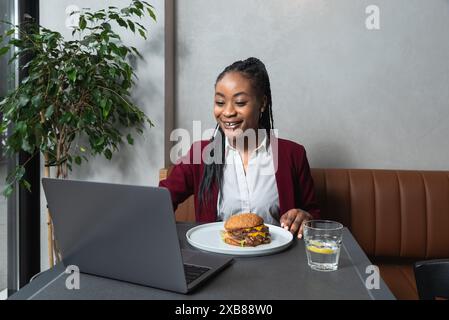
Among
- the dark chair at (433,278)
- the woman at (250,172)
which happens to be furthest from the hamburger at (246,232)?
the woman at (250,172)

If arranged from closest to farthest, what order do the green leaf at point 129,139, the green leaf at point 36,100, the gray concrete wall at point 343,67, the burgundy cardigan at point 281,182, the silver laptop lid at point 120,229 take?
1. the silver laptop lid at point 120,229
2. the burgundy cardigan at point 281,182
3. the green leaf at point 36,100
4. the green leaf at point 129,139
5. the gray concrete wall at point 343,67

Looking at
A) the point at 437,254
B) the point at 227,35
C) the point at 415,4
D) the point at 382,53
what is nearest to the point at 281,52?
the point at 227,35

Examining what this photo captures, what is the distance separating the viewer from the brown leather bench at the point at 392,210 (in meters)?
1.91

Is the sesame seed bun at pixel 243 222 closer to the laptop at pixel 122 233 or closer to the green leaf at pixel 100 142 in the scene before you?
the laptop at pixel 122 233

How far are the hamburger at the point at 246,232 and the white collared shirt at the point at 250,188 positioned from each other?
1.76 ft

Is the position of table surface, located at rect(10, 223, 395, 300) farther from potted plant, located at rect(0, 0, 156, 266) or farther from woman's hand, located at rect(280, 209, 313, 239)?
potted plant, located at rect(0, 0, 156, 266)

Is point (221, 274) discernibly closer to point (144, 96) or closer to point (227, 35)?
point (144, 96)

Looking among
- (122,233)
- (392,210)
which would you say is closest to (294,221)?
(122,233)

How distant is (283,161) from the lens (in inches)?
63.6

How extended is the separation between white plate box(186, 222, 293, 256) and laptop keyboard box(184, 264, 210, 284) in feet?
0.39

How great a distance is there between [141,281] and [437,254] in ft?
5.46

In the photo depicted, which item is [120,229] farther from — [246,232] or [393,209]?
[393,209]
